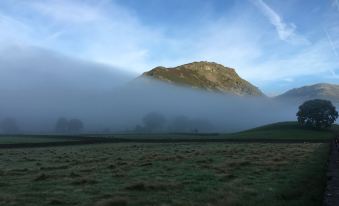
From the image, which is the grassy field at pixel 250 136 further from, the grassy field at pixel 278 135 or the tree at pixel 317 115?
the tree at pixel 317 115

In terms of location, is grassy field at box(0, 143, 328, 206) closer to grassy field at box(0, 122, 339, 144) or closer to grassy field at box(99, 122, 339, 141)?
grassy field at box(0, 122, 339, 144)

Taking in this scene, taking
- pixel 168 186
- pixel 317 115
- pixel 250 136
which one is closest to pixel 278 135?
pixel 250 136

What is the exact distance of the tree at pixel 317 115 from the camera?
583ft

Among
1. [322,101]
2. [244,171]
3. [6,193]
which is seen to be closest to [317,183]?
[244,171]

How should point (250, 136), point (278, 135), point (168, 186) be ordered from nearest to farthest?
point (168, 186), point (250, 136), point (278, 135)

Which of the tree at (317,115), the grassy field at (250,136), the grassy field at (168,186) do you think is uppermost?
the tree at (317,115)

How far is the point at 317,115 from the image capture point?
177 metres

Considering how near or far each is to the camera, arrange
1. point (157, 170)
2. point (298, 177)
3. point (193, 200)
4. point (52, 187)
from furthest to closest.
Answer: point (157, 170) < point (298, 177) < point (52, 187) < point (193, 200)

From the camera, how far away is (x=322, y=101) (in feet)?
609

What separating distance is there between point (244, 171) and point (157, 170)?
23.0 feet

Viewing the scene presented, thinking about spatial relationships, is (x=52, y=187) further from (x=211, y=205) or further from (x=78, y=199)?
(x=211, y=205)

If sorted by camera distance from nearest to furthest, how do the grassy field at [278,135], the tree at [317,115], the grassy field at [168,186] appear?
the grassy field at [168,186] < the grassy field at [278,135] < the tree at [317,115]

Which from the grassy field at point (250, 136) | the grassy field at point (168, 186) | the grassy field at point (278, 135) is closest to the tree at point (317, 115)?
the grassy field at point (278, 135)

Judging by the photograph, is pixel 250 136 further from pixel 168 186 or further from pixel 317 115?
pixel 168 186
